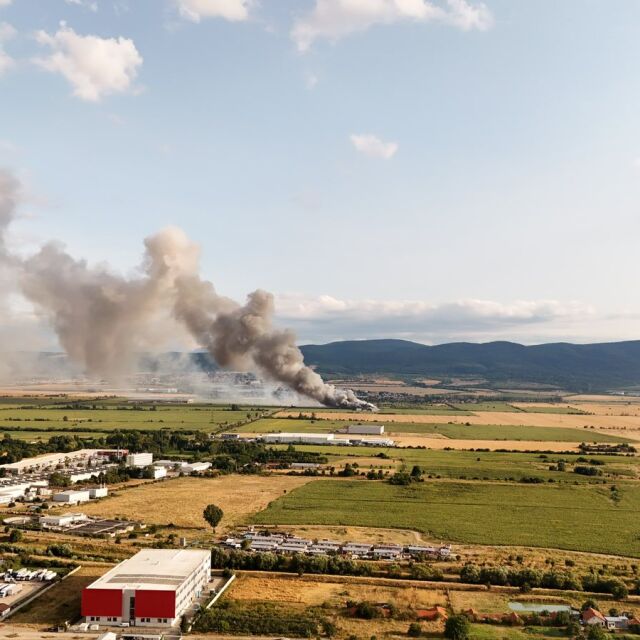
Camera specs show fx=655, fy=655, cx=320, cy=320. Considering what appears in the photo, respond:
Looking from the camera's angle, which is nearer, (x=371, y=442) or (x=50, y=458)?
(x=50, y=458)

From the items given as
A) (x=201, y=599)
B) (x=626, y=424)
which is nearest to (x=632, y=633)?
(x=201, y=599)

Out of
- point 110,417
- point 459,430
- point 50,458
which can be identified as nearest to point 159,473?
point 50,458

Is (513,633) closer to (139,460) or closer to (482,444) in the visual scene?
(139,460)

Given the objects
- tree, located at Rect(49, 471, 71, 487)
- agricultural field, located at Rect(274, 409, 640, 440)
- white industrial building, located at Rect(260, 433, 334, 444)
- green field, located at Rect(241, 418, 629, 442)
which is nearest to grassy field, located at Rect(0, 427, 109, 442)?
green field, located at Rect(241, 418, 629, 442)

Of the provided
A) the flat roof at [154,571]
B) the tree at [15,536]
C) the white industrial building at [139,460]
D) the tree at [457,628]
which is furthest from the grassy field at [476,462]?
the tree at [15,536]

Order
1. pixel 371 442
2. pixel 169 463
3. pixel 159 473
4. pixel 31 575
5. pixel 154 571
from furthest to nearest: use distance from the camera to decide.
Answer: pixel 371 442, pixel 169 463, pixel 159 473, pixel 31 575, pixel 154 571

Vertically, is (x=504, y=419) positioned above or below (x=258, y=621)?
below

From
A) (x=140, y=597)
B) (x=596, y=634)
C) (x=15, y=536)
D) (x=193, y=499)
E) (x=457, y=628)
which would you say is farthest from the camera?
(x=193, y=499)

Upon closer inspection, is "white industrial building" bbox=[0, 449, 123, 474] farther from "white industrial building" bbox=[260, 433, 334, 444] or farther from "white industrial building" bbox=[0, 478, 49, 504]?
"white industrial building" bbox=[260, 433, 334, 444]
